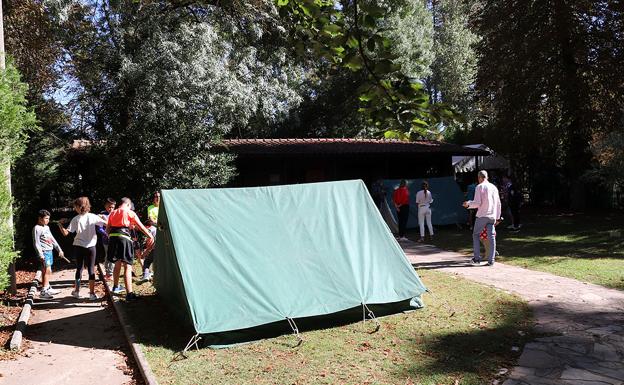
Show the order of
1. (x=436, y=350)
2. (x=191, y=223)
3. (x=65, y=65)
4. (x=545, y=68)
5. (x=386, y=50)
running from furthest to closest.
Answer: (x=545, y=68), (x=65, y=65), (x=191, y=223), (x=436, y=350), (x=386, y=50)

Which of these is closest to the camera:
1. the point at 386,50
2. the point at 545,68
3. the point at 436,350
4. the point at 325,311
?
the point at 386,50

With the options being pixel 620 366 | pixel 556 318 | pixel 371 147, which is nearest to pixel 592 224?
pixel 371 147

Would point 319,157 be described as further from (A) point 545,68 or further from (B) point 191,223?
(B) point 191,223

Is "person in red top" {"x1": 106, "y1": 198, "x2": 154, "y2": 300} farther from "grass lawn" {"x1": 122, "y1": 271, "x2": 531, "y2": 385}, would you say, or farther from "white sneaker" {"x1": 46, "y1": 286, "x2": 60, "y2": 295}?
"white sneaker" {"x1": 46, "y1": 286, "x2": 60, "y2": 295}

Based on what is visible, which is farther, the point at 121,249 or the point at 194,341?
the point at 121,249

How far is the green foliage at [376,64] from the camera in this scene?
2.49 m

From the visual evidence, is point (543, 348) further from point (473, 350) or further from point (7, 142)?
point (7, 142)

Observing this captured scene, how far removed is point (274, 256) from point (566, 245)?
858 centimetres

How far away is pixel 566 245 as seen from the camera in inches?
472

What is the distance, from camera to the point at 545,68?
1906cm

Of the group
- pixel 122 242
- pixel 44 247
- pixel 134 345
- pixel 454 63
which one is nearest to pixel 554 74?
pixel 454 63

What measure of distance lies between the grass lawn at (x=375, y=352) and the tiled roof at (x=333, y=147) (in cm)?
1146

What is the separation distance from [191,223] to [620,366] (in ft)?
15.6

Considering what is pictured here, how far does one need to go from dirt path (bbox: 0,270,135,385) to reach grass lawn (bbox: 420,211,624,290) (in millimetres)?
7130
